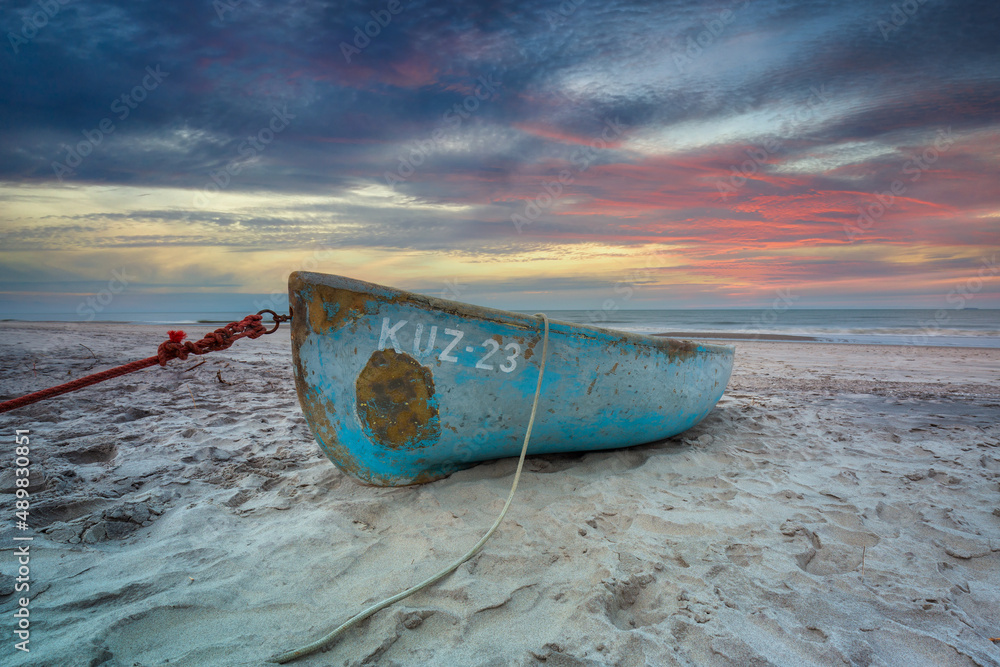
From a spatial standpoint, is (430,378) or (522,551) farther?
(430,378)

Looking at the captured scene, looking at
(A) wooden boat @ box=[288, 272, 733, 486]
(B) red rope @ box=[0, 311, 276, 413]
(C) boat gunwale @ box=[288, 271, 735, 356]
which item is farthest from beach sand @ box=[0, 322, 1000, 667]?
(C) boat gunwale @ box=[288, 271, 735, 356]

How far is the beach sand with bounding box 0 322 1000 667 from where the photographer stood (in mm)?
1517

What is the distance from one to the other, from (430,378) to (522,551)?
88cm

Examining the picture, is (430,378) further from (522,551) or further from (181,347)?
(181,347)

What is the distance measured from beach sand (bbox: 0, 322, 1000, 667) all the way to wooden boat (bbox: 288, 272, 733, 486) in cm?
24

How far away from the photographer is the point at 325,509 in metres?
2.35

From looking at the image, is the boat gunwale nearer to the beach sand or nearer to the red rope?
the red rope

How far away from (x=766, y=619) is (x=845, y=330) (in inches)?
695

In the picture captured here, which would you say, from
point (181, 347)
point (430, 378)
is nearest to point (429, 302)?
point (430, 378)

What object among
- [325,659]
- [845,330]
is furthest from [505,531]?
[845,330]

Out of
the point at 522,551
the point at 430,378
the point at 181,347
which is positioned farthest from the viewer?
the point at 430,378

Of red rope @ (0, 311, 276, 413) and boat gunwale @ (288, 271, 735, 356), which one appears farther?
boat gunwale @ (288, 271, 735, 356)

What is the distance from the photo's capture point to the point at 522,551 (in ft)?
6.56

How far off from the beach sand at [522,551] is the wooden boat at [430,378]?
0.80 ft
